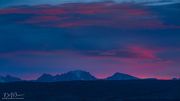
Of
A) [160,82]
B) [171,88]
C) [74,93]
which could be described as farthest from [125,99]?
[160,82]

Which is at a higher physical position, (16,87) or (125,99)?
(16,87)

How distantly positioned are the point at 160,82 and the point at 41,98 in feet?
186

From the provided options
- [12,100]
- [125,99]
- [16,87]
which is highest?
[16,87]

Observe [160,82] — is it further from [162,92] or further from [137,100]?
[137,100]

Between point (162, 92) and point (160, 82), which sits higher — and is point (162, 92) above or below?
below

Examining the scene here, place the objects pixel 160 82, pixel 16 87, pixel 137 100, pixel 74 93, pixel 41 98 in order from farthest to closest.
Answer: pixel 160 82 → pixel 16 87 → pixel 74 93 → pixel 41 98 → pixel 137 100

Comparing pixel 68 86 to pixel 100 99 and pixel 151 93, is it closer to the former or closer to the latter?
pixel 151 93

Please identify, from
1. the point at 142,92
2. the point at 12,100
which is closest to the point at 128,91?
the point at 142,92

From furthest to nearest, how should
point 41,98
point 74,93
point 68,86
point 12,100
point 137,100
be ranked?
1. point 68,86
2. point 74,93
3. point 41,98
4. point 137,100
5. point 12,100

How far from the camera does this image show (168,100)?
373ft

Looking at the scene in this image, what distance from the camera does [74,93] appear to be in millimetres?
128500

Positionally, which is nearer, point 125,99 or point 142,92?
point 125,99

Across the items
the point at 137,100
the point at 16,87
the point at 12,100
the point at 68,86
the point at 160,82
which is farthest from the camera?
the point at 160,82

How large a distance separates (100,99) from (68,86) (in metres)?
41.6
